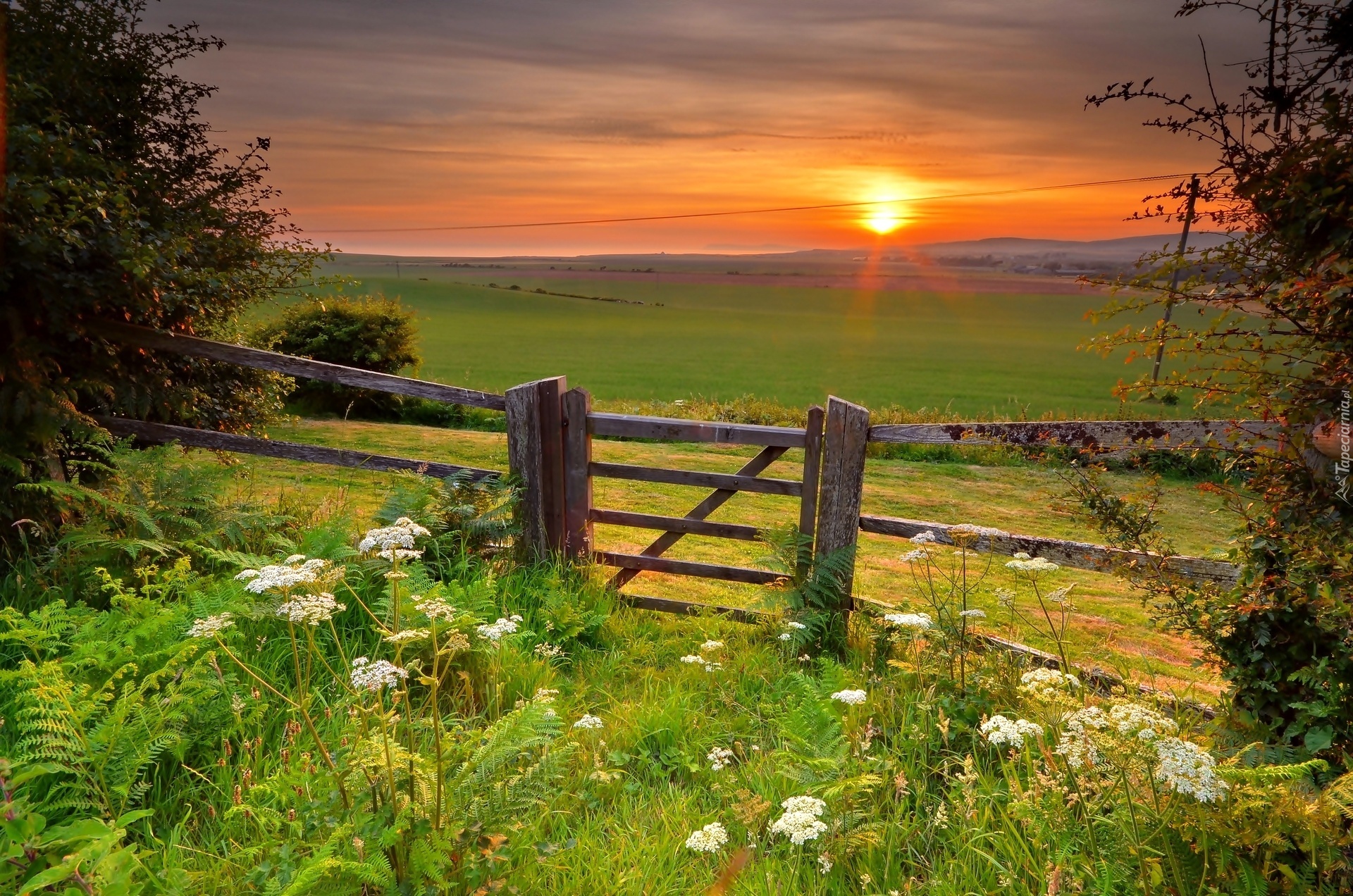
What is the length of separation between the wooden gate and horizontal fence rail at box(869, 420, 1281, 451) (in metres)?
0.36

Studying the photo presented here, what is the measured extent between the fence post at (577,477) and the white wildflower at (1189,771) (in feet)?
13.1

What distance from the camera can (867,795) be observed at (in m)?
3.19

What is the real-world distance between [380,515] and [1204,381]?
4789 mm

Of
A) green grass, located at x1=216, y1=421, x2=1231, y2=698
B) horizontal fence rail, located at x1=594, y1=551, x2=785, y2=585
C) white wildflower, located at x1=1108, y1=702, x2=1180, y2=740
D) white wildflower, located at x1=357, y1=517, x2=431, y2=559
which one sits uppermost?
white wildflower, located at x1=357, y1=517, x2=431, y2=559

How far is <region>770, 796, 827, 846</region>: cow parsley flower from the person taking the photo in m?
2.29

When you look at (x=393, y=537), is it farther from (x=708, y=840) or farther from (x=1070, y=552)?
(x=1070, y=552)

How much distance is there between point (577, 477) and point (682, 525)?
0.85 metres

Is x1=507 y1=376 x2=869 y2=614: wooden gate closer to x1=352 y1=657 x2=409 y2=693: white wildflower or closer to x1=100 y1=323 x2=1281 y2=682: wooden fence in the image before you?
x1=100 y1=323 x2=1281 y2=682: wooden fence

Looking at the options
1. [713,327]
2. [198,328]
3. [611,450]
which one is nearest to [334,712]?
[198,328]

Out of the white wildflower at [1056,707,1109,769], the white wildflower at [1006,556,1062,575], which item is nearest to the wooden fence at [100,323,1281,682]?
the white wildflower at [1006,556,1062,575]

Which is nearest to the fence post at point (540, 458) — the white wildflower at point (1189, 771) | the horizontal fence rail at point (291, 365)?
the horizontal fence rail at point (291, 365)

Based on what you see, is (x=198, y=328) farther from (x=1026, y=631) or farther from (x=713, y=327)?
(x=713, y=327)

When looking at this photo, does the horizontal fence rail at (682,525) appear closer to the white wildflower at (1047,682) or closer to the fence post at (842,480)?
the fence post at (842,480)

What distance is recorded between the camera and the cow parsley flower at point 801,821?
229 centimetres
